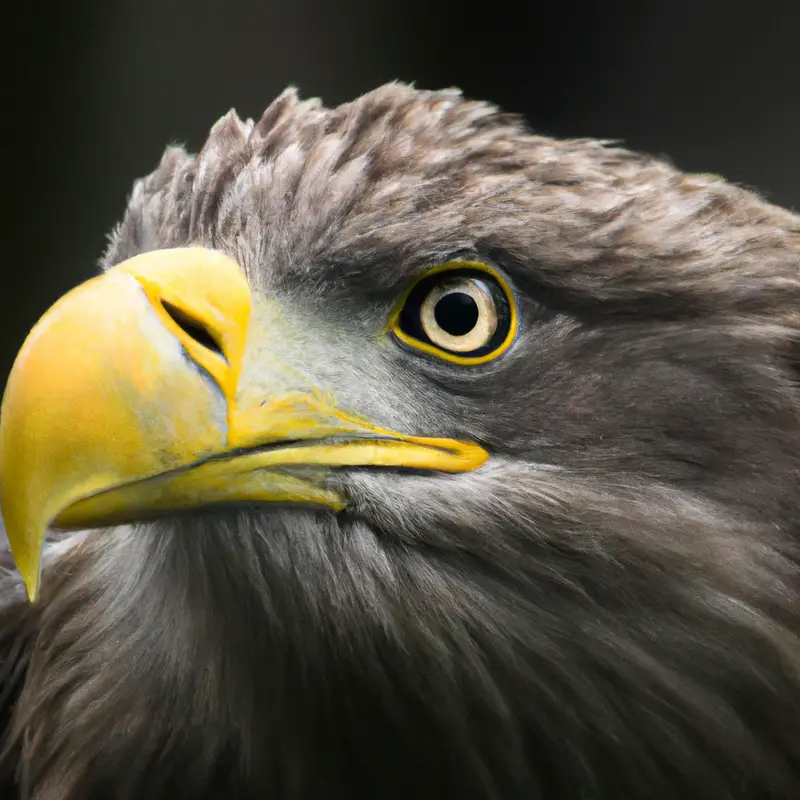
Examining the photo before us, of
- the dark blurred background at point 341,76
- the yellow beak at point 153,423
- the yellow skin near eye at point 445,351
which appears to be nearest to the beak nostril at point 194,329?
the yellow beak at point 153,423

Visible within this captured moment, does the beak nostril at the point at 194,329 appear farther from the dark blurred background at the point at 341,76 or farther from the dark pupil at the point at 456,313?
the dark blurred background at the point at 341,76

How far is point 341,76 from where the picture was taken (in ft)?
4.52

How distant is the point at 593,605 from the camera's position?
83 centimetres

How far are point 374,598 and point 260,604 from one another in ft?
0.34

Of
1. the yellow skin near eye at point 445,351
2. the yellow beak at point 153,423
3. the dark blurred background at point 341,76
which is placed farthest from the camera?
the dark blurred background at point 341,76

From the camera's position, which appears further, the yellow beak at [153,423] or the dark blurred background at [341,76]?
the dark blurred background at [341,76]

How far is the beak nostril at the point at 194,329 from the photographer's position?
804 mm

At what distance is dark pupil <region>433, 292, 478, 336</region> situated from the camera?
2.82ft

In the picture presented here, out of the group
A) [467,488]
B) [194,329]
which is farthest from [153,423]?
[467,488]

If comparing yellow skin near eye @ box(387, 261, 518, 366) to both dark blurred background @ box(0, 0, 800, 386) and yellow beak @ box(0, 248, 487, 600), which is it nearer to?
yellow beak @ box(0, 248, 487, 600)

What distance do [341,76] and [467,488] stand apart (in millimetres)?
770

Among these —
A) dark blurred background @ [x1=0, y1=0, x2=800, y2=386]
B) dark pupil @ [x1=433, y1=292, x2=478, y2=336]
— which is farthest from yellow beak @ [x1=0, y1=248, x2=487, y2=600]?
dark blurred background @ [x1=0, y1=0, x2=800, y2=386]

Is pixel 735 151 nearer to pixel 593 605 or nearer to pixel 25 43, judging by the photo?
pixel 593 605

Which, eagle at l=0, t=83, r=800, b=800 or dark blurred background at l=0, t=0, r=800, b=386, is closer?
eagle at l=0, t=83, r=800, b=800
